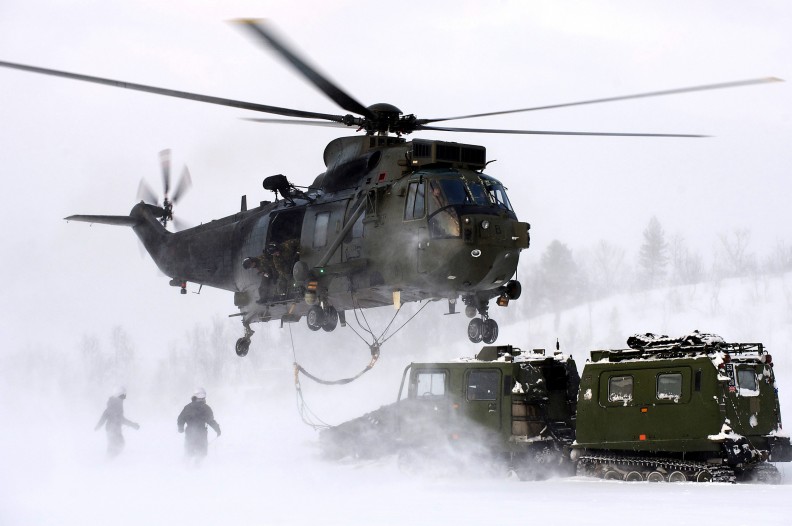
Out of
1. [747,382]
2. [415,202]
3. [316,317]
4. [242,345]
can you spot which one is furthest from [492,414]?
[242,345]

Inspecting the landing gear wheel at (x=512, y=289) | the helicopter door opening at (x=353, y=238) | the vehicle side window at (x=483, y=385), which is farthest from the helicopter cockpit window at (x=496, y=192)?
the vehicle side window at (x=483, y=385)

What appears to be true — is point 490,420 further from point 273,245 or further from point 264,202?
point 264,202

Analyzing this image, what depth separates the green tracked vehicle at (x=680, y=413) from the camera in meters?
15.3

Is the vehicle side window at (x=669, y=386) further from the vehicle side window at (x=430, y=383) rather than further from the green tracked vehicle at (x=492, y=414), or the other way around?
the vehicle side window at (x=430, y=383)

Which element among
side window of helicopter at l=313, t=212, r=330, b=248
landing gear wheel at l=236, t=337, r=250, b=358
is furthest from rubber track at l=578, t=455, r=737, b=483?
landing gear wheel at l=236, t=337, r=250, b=358

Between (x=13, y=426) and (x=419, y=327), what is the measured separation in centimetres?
4947

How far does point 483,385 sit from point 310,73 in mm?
6745

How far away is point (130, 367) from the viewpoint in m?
64.6

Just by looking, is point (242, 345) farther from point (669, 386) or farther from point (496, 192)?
point (669, 386)

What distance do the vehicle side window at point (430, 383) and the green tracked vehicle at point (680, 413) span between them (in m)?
2.67

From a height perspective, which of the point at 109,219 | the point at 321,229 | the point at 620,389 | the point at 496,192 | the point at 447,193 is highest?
the point at 109,219

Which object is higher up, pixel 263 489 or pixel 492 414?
pixel 492 414

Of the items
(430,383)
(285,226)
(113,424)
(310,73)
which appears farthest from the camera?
(113,424)

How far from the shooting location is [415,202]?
16.6 metres
